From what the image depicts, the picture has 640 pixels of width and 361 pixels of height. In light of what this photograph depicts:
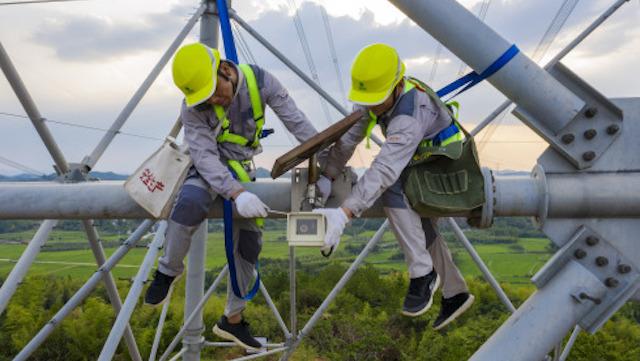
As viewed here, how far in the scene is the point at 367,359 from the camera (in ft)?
69.9

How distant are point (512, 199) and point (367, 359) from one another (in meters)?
19.2

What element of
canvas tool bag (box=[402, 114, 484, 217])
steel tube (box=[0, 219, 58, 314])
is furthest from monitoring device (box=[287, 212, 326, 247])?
steel tube (box=[0, 219, 58, 314])

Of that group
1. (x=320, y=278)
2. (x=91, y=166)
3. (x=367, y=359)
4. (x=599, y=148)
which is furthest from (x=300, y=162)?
(x=320, y=278)

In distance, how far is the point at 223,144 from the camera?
4.02 meters

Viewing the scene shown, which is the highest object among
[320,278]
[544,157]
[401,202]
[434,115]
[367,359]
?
[434,115]

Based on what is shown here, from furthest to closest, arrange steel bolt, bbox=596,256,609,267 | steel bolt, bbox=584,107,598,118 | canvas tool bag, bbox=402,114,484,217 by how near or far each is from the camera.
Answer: canvas tool bag, bbox=402,114,484,217 → steel bolt, bbox=596,256,609,267 → steel bolt, bbox=584,107,598,118

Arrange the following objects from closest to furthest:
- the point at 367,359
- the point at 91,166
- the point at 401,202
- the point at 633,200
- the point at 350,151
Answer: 1. the point at 633,200
2. the point at 401,202
3. the point at 350,151
4. the point at 91,166
5. the point at 367,359

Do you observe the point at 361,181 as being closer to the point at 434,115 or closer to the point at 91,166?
the point at 434,115

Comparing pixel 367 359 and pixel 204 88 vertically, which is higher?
pixel 204 88

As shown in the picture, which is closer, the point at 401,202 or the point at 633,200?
the point at 633,200

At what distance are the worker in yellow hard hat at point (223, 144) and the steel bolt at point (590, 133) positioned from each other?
185cm

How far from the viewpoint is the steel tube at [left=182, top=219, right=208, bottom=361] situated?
6797 mm

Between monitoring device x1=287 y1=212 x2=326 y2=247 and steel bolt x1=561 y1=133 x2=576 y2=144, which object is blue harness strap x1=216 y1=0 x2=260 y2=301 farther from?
steel bolt x1=561 y1=133 x2=576 y2=144

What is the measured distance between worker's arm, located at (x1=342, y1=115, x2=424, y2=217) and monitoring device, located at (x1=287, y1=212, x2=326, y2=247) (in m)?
0.22
